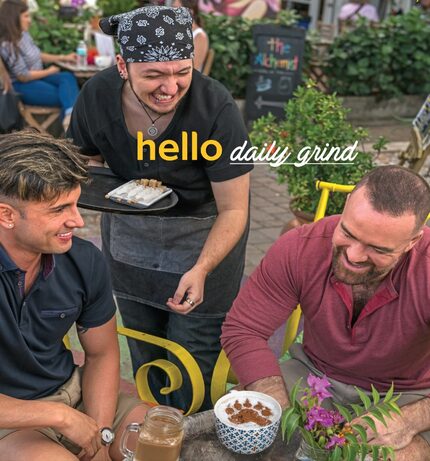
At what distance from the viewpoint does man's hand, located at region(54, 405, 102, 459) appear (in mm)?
2238

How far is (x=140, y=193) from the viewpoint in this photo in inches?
105

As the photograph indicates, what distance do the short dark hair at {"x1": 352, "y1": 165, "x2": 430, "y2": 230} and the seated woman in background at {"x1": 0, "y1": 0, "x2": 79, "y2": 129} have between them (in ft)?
19.3

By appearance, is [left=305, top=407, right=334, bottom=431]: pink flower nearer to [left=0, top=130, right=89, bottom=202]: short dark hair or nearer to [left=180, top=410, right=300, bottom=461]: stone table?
[left=180, top=410, right=300, bottom=461]: stone table

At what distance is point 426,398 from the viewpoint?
233 cm

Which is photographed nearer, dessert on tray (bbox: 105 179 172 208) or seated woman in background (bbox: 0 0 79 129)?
dessert on tray (bbox: 105 179 172 208)

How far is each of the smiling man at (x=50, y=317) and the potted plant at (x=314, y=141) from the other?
230cm

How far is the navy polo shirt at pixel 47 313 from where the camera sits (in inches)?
88.6

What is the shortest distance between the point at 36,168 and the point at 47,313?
1.64ft

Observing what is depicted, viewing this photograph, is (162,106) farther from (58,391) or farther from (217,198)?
(58,391)

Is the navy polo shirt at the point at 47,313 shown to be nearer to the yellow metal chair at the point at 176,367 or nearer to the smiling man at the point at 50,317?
the smiling man at the point at 50,317

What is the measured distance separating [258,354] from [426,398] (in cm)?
56

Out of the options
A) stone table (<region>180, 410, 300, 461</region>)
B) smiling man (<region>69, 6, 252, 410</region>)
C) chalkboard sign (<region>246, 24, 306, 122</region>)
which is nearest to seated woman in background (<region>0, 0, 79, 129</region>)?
chalkboard sign (<region>246, 24, 306, 122</region>)

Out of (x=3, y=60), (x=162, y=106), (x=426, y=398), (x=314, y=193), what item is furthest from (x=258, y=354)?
(x=3, y=60)

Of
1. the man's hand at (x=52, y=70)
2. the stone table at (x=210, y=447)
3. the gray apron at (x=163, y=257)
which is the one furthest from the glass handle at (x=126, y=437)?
the man's hand at (x=52, y=70)
